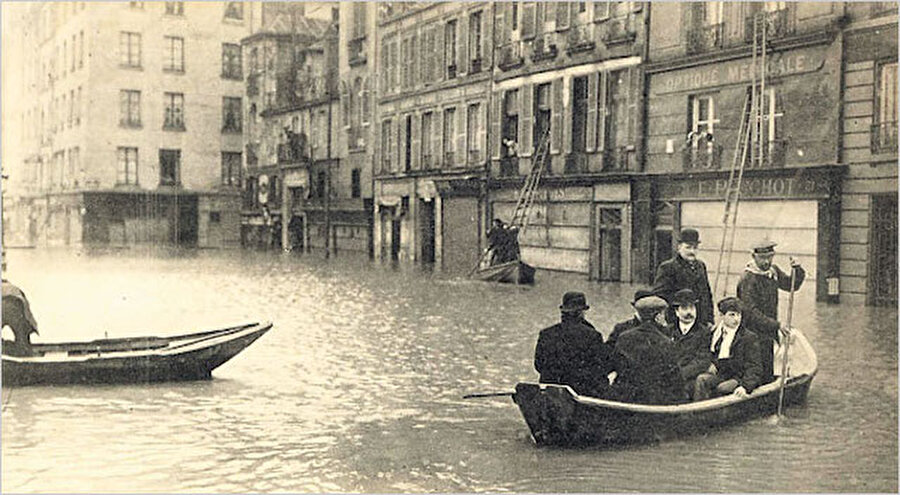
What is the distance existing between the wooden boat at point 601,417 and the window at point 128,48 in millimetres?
6122

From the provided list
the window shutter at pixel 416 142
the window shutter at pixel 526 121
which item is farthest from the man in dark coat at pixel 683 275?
the window shutter at pixel 416 142

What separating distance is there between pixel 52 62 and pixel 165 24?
1402 millimetres

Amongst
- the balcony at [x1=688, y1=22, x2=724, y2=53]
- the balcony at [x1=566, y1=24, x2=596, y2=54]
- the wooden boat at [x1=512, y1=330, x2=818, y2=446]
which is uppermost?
the balcony at [x1=566, y1=24, x2=596, y2=54]

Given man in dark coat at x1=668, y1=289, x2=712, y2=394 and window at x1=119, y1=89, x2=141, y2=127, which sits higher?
window at x1=119, y1=89, x2=141, y2=127

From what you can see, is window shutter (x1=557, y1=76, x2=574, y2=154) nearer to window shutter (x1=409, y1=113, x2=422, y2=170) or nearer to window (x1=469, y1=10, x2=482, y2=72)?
window (x1=469, y1=10, x2=482, y2=72)

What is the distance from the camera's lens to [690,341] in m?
8.70

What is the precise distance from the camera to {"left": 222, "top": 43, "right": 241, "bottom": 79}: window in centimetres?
1215

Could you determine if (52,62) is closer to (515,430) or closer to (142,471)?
(142,471)

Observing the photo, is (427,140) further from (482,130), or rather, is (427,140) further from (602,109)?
(602,109)

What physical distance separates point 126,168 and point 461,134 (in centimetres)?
1393

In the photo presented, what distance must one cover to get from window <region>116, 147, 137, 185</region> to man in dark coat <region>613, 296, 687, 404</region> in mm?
6133

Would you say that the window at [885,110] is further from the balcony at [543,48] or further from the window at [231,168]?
the window at [231,168]

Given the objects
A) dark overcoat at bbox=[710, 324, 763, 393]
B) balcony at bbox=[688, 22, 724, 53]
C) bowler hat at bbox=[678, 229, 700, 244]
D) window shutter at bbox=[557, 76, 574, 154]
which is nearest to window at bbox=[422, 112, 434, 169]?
window shutter at bbox=[557, 76, 574, 154]

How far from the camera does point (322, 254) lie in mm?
30484
